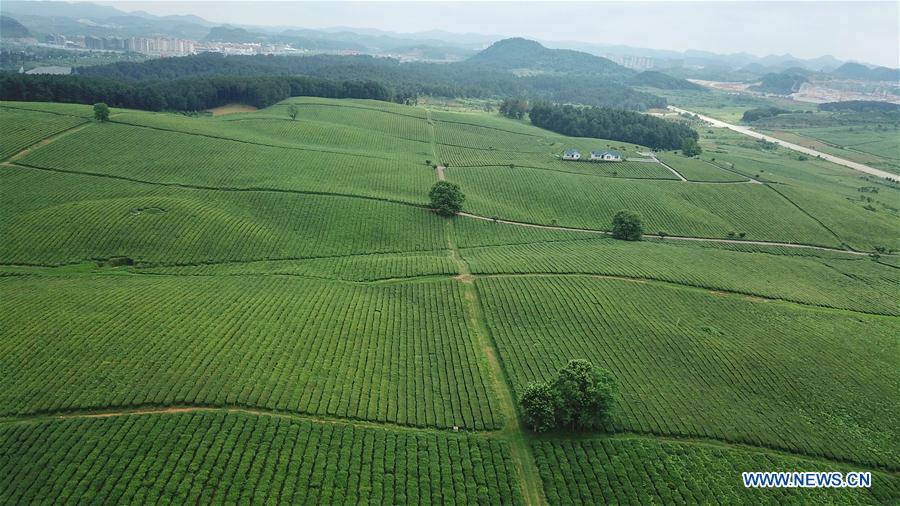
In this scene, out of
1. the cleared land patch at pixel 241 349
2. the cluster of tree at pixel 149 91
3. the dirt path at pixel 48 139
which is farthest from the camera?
the cluster of tree at pixel 149 91

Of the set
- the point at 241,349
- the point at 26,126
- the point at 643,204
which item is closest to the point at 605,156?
the point at 643,204

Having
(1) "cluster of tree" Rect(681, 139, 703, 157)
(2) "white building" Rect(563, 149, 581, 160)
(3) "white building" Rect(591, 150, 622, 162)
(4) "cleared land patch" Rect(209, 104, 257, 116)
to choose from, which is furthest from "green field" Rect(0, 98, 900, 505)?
(4) "cleared land patch" Rect(209, 104, 257, 116)

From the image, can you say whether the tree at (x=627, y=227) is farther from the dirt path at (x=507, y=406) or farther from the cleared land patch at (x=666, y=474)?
the cleared land patch at (x=666, y=474)

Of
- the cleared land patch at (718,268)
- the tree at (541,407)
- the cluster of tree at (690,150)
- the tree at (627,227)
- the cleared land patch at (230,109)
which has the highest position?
the cleared land patch at (230,109)

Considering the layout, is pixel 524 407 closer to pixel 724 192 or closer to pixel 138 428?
pixel 138 428

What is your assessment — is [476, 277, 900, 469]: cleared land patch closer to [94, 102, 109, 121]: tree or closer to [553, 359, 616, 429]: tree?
[553, 359, 616, 429]: tree

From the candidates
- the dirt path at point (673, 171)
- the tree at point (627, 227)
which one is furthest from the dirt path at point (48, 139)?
the dirt path at point (673, 171)
